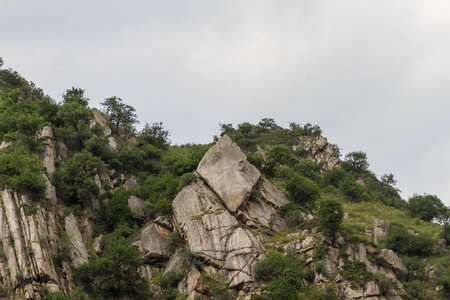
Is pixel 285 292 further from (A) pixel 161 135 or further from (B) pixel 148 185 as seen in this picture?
(A) pixel 161 135

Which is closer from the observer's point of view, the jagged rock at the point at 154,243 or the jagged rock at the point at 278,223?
the jagged rock at the point at 154,243

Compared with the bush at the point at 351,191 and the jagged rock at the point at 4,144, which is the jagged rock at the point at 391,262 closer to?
the bush at the point at 351,191

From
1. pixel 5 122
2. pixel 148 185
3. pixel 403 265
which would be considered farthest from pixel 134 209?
pixel 403 265

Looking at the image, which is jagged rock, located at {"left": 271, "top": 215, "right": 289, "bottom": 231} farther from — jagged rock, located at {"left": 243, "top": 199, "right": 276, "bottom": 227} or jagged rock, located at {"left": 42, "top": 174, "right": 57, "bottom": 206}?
jagged rock, located at {"left": 42, "top": 174, "right": 57, "bottom": 206}

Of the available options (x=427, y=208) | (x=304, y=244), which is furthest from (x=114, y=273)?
(x=427, y=208)

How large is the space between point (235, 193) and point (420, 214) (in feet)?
119

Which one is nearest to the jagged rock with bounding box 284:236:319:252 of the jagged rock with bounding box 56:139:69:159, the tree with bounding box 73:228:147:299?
the tree with bounding box 73:228:147:299

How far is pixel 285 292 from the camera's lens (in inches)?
1401

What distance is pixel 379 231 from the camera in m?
55.1

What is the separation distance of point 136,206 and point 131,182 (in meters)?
8.64

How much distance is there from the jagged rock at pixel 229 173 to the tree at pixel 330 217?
32.4 feet

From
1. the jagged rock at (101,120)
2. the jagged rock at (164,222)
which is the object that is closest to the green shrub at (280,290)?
the jagged rock at (164,222)

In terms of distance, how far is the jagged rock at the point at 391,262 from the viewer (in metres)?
41.1

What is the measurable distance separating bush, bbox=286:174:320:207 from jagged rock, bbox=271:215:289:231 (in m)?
5.56
